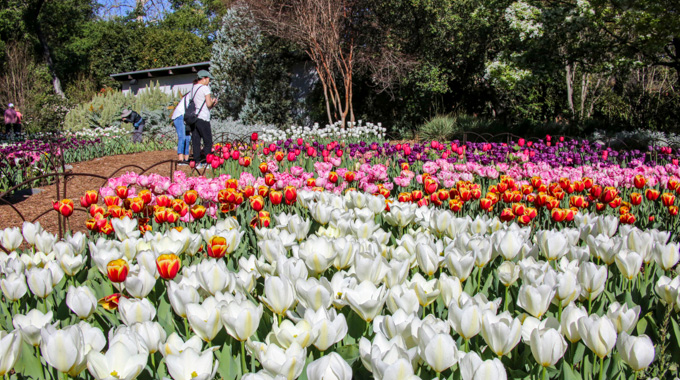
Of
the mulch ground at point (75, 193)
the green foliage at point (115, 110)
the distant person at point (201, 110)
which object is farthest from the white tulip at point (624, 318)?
the green foliage at point (115, 110)

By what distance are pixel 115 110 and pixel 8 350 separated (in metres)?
16.4

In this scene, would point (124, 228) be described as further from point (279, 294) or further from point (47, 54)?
point (47, 54)

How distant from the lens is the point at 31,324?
51.4 inches

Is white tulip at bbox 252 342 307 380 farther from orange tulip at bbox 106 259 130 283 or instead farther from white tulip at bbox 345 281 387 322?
orange tulip at bbox 106 259 130 283

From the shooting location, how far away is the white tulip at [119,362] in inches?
41.3

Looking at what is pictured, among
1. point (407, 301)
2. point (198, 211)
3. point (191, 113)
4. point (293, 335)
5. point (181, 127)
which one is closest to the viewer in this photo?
point (293, 335)

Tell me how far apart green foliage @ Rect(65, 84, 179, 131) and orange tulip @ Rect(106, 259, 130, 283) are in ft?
46.0

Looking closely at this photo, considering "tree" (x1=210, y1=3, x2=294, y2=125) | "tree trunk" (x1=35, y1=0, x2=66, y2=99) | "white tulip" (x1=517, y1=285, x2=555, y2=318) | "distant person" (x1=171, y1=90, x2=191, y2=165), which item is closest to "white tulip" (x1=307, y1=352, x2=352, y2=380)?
"white tulip" (x1=517, y1=285, x2=555, y2=318)

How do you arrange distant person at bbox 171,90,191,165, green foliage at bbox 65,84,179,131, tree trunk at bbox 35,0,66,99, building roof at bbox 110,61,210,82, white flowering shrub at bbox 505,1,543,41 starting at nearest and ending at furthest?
distant person at bbox 171,90,191,165, white flowering shrub at bbox 505,1,543,41, green foliage at bbox 65,84,179,131, building roof at bbox 110,61,210,82, tree trunk at bbox 35,0,66,99

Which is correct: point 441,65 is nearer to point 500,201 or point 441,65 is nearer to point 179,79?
point 500,201

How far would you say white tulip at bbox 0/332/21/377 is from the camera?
1.08m

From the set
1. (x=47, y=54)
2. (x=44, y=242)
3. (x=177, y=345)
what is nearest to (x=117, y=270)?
(x=177, y=345)

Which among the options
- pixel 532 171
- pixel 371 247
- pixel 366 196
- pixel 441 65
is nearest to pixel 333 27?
pixel 441 65

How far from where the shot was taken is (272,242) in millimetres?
1735
